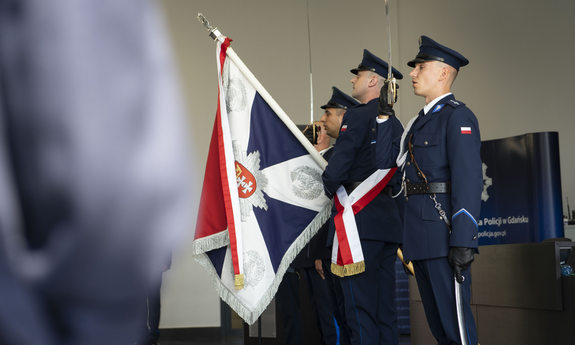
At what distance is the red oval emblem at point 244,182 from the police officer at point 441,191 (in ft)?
2.33

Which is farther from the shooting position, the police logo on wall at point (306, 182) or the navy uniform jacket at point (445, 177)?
the police logo on wall at point (306, 182)

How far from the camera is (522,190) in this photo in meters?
3.88

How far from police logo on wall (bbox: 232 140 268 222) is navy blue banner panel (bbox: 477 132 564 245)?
8.23ft

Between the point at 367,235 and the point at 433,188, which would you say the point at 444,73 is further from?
the point at 367,235

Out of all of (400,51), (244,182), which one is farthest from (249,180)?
(400,51)

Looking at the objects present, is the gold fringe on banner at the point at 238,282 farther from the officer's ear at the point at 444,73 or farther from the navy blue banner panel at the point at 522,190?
the navy blue banner panel at the point at 522,190

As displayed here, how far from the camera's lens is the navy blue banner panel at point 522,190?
3691mm

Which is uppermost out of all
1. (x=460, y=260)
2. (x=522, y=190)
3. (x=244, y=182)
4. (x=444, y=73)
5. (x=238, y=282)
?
(x=444, y=73)

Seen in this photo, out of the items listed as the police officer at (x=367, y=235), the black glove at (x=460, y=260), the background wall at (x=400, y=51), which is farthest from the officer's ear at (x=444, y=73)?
the background wall at (x=400, y=51)

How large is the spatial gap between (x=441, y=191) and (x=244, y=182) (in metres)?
0.91

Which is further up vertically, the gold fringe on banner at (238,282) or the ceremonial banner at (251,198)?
the ceremonial banner at (251,198)

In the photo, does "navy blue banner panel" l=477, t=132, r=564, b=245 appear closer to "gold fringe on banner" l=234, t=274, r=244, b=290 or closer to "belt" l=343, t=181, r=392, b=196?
"belt" l=343, t=181, r=392, b=196

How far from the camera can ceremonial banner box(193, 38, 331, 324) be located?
6.92 feet

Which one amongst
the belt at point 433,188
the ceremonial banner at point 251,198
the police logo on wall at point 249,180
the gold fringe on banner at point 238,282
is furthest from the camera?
the police logo on wall at point 249,180
